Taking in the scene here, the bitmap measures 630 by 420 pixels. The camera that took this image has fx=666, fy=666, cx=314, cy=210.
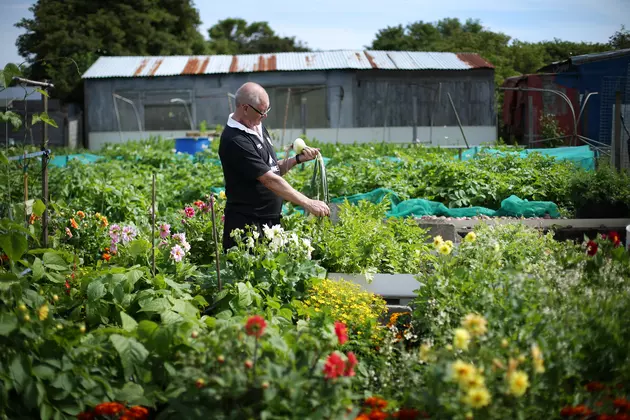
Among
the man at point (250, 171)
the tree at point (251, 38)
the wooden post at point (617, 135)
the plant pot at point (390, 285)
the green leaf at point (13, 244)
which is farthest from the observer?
the tree at point (251, 38)

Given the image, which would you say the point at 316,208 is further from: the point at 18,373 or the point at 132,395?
the point at 18,373

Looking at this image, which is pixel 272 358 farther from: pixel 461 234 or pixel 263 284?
pixel 461 234

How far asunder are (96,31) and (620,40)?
20.7 m

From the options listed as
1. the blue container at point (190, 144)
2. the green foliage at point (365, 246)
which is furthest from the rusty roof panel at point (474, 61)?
the green foliage at point (365, 246)

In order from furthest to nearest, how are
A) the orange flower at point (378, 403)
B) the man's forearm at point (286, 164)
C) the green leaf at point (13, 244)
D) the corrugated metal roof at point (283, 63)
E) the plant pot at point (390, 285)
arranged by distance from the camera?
the corrugated metal roof at point (283, 63), the man's forearm at point (286, 164), the plant pot at point (390, 285), the green leaf at point (13, 244), the orange flower at point (378, 403)

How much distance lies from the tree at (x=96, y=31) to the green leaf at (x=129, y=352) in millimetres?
21571

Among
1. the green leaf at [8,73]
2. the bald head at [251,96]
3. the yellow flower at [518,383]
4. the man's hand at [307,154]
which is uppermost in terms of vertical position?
the green leaf at [8,73]

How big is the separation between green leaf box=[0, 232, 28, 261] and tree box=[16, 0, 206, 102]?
20.8 metres

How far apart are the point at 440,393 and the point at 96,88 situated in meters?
19.4

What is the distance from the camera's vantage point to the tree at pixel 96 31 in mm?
23391

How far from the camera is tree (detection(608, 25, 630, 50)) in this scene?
24.2ft

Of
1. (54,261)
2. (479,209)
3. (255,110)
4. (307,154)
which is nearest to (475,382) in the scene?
(54,261)

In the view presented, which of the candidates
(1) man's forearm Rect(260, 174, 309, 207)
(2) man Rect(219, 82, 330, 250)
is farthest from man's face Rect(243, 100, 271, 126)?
(1) man's forearm Rect(260, 174, 309, 207)

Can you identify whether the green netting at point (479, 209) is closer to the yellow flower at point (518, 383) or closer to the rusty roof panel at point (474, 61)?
the yellow flower at point (518, 383)
